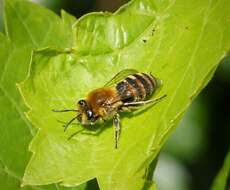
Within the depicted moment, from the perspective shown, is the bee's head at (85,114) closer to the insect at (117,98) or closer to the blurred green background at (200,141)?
the insect at (117,98)

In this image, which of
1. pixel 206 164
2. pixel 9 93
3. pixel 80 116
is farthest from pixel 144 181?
pixel 206 164

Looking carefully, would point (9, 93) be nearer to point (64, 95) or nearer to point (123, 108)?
point (64, 95)

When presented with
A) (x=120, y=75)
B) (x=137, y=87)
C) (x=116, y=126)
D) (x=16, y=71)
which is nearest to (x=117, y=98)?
(x=137, y=87)

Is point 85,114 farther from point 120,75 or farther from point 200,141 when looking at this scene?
point 200,141

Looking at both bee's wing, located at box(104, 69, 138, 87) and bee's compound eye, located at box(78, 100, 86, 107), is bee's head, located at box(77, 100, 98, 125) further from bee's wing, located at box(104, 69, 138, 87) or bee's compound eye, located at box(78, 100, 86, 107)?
bee's wing, located at box(104, 69, 138, 87)

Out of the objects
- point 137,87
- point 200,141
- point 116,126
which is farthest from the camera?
point 200,141

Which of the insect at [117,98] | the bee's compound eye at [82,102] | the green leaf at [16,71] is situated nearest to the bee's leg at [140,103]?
the insect at [117,98]

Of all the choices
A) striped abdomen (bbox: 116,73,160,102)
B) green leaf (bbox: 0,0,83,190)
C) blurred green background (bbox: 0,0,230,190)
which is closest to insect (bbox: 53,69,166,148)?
striped abdomen (bbox: 116,73,160,102)

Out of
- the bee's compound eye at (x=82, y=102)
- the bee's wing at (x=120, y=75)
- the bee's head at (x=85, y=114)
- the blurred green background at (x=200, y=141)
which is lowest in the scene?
the blurred green background at (x=200, y=141)
